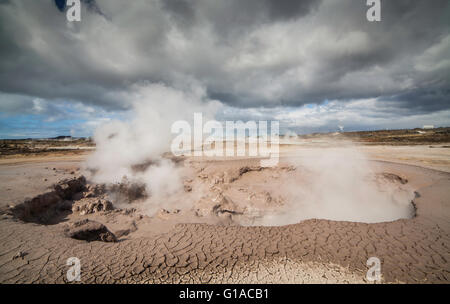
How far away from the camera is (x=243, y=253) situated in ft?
12.7

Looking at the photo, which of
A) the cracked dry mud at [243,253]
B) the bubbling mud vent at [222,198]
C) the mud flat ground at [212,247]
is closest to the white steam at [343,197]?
the bubbling mud vent at [222,198]

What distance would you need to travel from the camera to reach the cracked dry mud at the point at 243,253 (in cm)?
322

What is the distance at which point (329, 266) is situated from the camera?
3.52m

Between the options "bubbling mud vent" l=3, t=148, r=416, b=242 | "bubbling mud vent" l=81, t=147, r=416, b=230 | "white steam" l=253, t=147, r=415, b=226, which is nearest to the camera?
"bubbling mud vent" l=3, t=148, r=416, b=242

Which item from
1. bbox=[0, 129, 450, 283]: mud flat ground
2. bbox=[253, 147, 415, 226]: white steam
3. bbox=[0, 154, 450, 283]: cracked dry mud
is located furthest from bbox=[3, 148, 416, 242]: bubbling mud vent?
bbox=[0, 154, 450, 283]: cracked dry mud

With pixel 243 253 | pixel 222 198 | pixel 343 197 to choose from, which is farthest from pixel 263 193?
pixel 243 253

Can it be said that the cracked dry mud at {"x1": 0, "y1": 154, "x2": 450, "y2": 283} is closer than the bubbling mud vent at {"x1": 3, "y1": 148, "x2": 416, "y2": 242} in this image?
Yes

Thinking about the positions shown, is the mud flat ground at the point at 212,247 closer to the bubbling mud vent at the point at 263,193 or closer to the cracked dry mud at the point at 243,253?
the cracked dry mud at the point at 243,253

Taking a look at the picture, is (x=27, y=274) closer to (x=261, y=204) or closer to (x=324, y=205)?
(x=261, y=204)

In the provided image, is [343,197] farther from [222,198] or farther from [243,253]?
[243,253]

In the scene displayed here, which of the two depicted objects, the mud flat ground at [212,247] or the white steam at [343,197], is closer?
the mud flat ground at [212,247]

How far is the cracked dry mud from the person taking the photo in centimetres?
322

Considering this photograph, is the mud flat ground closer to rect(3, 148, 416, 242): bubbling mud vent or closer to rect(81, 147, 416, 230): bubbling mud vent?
rect(3, 148, 416, 242): bubbling mud vent
